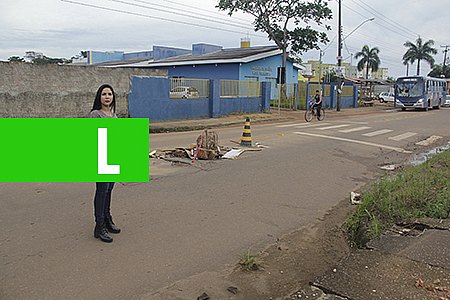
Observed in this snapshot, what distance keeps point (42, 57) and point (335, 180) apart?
237 feet

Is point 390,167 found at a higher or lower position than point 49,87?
lower

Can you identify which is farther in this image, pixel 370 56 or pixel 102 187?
pixel 370 56

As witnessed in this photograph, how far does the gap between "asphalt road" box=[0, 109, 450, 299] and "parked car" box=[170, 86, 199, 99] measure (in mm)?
10835

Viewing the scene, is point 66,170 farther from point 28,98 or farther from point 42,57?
point 42,57

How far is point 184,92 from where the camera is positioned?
21.8 m

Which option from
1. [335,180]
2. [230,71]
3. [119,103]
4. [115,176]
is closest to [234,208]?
[115,176]

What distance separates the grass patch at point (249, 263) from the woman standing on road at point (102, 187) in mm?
1528

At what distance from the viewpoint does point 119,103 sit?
1902cm

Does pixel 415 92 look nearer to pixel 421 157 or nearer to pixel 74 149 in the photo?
pixel 421 157

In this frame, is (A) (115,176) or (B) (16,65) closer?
(A) (115,176)

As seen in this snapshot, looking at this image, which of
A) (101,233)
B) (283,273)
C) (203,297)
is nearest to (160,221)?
(101,233)

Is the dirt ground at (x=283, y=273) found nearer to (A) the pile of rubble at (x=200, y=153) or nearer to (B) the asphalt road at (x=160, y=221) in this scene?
(B) the asphalt road at (x=160, y=221)

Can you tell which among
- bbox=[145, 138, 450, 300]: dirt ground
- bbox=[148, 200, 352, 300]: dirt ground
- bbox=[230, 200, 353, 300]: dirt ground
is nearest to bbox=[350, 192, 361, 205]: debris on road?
bbox=[230, 200, 353, 300]: dirt ground

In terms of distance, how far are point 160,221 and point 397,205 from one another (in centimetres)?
335
